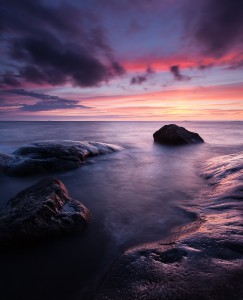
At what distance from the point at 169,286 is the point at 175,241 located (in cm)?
93

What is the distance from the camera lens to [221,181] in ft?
19.0

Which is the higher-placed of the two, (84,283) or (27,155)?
(27,155)

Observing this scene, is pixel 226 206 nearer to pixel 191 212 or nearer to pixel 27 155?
pixel 191 212

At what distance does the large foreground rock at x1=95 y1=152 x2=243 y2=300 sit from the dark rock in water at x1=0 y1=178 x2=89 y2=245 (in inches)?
47.8

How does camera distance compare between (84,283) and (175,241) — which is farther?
(175,241)

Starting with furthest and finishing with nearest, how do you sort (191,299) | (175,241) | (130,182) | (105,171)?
1. (105,171)
2. (130,182)
3. (175,241)
4. (191,299)

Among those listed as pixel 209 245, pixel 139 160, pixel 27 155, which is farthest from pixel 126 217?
pixel 139 160

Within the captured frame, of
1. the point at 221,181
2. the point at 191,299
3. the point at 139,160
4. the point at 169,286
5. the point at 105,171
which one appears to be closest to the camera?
the point at 191,299

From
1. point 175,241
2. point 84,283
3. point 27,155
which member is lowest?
point 84,283

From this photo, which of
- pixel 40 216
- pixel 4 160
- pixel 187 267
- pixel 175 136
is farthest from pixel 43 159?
pixel 175 136

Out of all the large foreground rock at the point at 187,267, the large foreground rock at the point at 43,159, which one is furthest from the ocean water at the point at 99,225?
the large foreground rock at the point at 43,159

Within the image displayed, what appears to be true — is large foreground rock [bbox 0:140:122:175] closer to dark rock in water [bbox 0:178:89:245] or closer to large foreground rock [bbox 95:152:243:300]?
dark rock in water [bbox 0:178:89:245]

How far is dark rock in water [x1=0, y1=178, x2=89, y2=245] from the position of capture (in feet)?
10.5

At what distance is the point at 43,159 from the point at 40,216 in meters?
4.95
